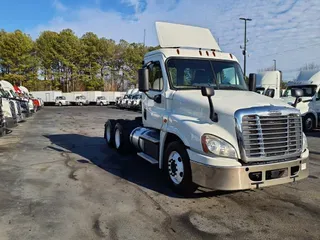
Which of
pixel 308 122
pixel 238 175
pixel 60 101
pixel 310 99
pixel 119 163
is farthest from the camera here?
pixel 60 101

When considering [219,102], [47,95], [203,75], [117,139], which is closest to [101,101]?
[47,95]

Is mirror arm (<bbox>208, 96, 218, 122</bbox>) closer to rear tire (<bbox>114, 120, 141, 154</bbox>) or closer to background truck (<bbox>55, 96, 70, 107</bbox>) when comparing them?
rear tire (<bbox>114, 120, 141, 154</bbox>)

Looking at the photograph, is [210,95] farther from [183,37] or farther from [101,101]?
[101,101]

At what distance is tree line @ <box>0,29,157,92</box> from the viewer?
177ft

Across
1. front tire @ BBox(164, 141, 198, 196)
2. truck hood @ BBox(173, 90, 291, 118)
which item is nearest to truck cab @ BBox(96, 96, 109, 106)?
truck hood @ BBox(173, 90, 291, 118)

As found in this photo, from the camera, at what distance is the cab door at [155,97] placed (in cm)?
623

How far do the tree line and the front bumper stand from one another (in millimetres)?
51582

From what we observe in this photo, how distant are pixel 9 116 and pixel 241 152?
1120 centimetres

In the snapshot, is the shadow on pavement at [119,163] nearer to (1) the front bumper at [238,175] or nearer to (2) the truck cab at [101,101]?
(1) the front bumper at [238,175]

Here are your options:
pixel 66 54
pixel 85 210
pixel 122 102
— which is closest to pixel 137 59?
pixel 66 54

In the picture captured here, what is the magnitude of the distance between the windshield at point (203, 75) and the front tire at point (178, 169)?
4.34 ft

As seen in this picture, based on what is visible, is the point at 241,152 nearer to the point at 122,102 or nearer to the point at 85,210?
the point at 85,210

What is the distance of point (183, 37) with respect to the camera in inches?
270

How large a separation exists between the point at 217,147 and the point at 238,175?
1.61ft
